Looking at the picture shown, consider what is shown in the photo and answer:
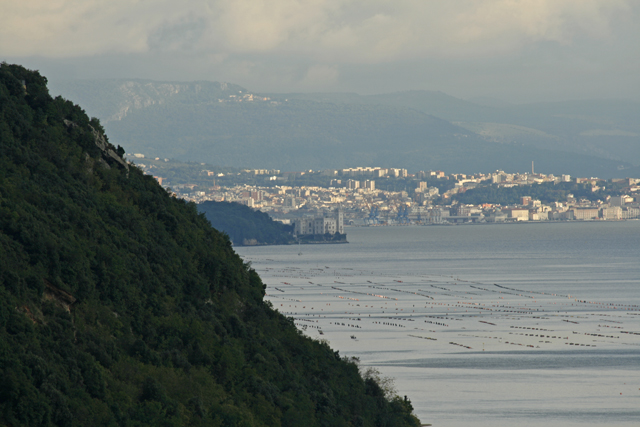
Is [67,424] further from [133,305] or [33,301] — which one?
[133,305]

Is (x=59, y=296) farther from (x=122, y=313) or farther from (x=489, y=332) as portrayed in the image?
(x=489, y=332)

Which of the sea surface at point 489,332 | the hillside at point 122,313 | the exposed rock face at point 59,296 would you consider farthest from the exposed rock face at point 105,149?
the sea surface at point 489,332

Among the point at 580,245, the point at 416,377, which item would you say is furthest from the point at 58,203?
the point at 580,245

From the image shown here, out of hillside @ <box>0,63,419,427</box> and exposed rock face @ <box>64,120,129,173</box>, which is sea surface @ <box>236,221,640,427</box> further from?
exposed rock face @ <box>64,120,129,173</box>

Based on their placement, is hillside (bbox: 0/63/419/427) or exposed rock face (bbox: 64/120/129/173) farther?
exposed rock face (bbox: 64/120/129/173)

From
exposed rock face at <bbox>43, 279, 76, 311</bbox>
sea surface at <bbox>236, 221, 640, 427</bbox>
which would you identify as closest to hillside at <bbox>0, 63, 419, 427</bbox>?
exposed rock face at <bbox>43, 279, 76, 311</bbox>

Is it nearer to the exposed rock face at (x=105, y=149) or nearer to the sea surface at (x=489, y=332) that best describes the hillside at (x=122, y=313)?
the exposed rock face at (x=105, y=149)
